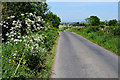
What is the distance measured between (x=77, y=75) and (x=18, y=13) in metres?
4.73

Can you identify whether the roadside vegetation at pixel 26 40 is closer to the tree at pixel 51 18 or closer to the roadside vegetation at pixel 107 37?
the tree at pixel 51 18

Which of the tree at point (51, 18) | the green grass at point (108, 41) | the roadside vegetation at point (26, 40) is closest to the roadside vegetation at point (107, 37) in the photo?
the green grass at point (108, 41)

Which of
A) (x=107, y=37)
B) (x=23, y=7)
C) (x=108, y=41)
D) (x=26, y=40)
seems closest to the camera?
(x=26, y=40)

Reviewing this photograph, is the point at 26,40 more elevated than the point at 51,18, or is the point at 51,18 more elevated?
the point at 51,18

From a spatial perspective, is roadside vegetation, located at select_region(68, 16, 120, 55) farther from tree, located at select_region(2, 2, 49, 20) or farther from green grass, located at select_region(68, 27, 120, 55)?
tree, located at select_region(2, 2, 49, 20)

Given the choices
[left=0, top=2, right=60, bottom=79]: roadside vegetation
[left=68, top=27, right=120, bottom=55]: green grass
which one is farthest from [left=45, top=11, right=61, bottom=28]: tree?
[left=68, top=27, right=120, bottom=55]: green grass

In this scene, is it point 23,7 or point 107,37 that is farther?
point 107,37

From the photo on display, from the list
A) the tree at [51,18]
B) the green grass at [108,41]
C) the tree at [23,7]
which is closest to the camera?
the tree at [23,7]

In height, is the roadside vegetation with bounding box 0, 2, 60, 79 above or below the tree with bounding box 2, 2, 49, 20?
below

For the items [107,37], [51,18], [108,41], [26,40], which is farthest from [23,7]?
[107,37]

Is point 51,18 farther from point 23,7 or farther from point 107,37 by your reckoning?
point 23,7

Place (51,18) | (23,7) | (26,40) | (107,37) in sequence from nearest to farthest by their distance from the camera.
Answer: (26,40), (23,7), (51,18), (107,37)

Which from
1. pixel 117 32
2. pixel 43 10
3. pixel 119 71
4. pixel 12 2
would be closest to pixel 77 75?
pixel 119 71

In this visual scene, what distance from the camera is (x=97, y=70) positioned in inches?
306
